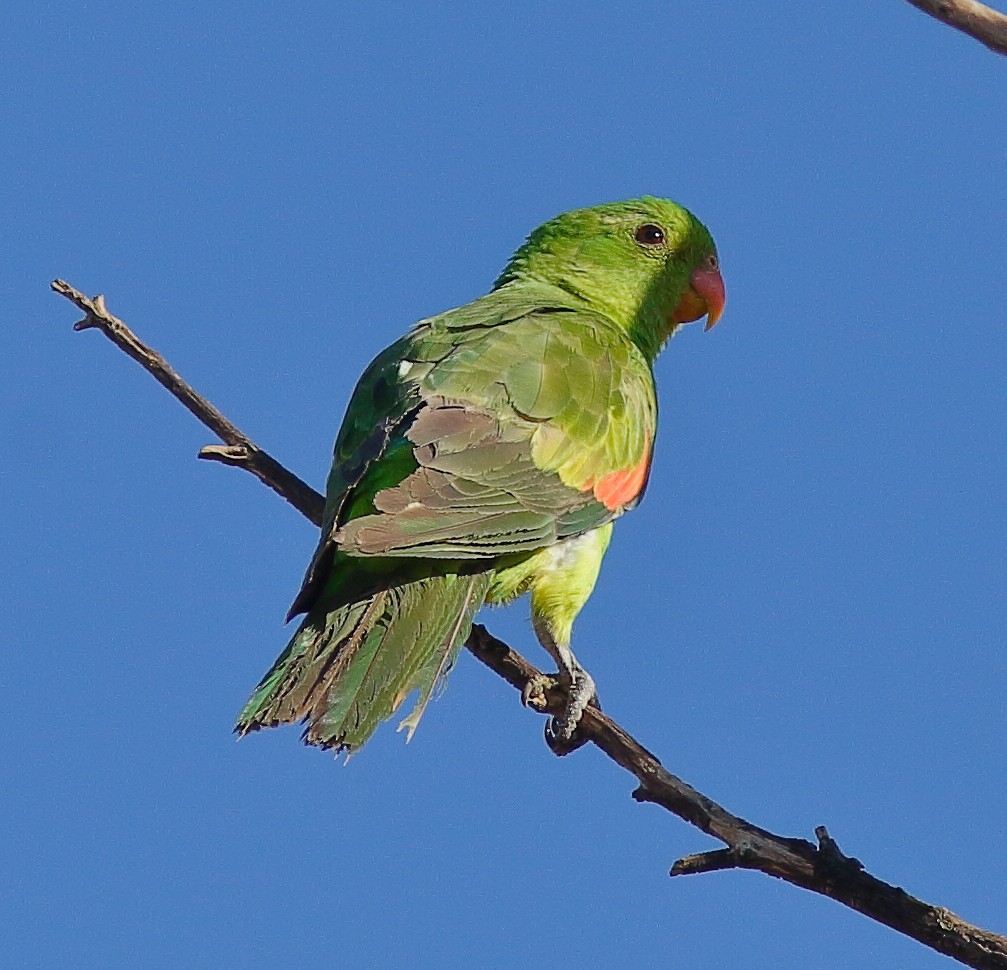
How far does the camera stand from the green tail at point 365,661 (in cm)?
407

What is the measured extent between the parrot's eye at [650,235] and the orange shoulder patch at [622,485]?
1.51 meters

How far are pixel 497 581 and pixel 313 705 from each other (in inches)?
46.3

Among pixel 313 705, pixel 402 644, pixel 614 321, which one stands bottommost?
pixel 313 705

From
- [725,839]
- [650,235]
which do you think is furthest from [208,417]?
[650,235]

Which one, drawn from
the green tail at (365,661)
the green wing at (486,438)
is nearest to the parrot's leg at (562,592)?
the green wing at (486,438)

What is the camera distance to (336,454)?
17.4 ft

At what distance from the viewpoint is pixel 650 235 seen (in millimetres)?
6930

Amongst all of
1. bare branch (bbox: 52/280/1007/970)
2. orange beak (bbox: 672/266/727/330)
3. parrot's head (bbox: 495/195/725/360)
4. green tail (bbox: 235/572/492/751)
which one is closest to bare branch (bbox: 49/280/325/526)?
bare branch (bbox: 52/280/1007/970)

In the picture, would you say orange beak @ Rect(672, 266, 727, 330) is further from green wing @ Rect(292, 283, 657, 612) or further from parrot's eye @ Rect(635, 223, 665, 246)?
green wing @ Rect(292, 283, 657, 612)

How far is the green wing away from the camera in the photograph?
4590mm

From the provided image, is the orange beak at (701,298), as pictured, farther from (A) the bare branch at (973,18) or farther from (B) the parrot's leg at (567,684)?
(A) the bare branch at (973,18)

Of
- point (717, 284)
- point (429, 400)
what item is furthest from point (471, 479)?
point (717, 284)

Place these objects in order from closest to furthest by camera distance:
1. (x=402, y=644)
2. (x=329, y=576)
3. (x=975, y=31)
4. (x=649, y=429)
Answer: (x=975, y=31) → (x=402, y=644) → (x=329, y=576) → (x=649, y=429)

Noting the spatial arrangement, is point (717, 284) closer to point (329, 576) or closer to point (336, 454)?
point (336, 454)
